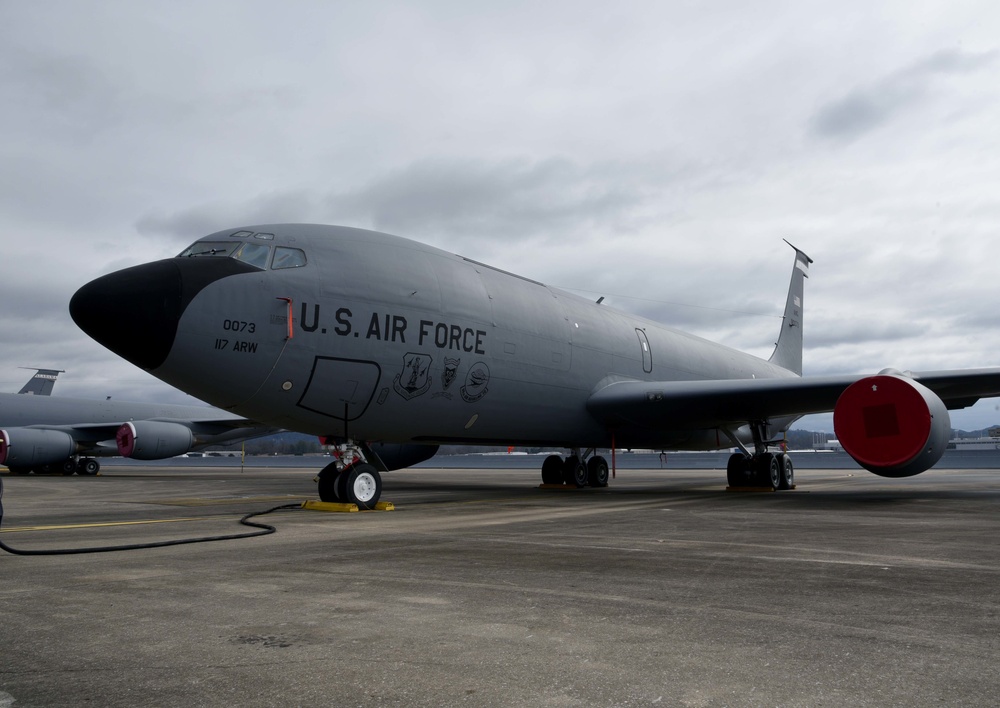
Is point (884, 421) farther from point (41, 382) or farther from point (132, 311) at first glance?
point (41, 382)

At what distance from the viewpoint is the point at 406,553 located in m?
5.61

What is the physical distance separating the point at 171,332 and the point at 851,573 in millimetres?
7425

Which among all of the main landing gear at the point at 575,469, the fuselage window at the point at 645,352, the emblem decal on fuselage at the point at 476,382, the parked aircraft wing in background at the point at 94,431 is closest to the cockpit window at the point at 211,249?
the emblem decal on fuselage at the point at 476,382

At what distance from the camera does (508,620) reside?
3.37 m

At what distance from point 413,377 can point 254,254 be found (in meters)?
2.76

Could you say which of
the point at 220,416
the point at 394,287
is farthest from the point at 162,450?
the point at 394,287

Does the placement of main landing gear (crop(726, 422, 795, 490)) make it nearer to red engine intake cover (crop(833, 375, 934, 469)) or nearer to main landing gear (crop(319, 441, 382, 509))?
red engine intake cover (crop(833, 375, 934, 469))

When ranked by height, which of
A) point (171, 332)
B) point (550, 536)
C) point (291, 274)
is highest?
point (291, 274)

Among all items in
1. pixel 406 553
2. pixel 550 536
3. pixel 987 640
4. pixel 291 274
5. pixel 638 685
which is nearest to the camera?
pixel 638 685

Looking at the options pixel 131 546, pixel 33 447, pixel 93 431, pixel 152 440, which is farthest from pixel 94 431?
pixel 131 546

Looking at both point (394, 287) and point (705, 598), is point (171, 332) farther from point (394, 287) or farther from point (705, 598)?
Answer: point (705, 598)

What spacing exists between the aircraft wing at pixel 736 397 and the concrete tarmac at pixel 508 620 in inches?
264

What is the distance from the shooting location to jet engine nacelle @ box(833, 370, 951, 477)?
34.3 feet

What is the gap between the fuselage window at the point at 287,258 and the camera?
32.2 feet
